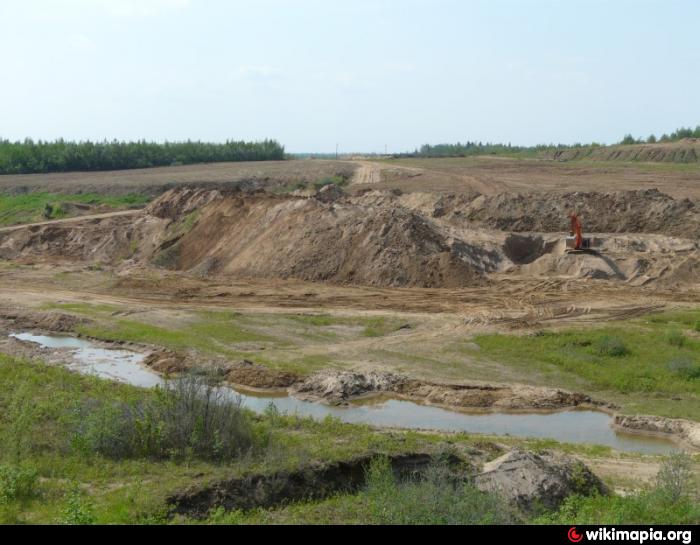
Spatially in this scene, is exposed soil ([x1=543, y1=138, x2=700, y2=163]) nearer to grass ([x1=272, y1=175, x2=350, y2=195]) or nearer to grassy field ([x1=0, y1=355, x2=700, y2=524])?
grass ([x1=272, y1=175, x2=350, y2=195])

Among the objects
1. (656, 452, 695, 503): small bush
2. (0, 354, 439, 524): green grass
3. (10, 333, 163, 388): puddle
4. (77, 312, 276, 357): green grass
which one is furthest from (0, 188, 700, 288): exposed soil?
(656, 452, 695, 503): small bush

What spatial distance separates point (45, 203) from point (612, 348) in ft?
154

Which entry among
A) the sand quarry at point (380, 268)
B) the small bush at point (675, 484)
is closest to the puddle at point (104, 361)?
the sand quarry at point (380, 268)

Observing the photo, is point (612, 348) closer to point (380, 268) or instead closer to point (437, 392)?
point (437, 392)

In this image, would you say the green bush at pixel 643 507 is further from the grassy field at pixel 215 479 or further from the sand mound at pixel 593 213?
the sand mound at pixel 593 213

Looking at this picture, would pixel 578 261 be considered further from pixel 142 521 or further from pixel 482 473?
pixel 142 521

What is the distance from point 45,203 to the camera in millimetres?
58844

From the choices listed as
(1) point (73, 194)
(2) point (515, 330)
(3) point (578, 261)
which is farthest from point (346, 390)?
(1) point (73, 194)

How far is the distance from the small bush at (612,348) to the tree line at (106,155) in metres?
70.6

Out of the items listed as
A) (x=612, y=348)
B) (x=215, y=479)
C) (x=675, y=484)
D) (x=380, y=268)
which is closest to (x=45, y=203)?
(x=380, y=268)

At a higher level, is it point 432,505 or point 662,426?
point 432,505

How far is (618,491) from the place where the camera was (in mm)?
13570
